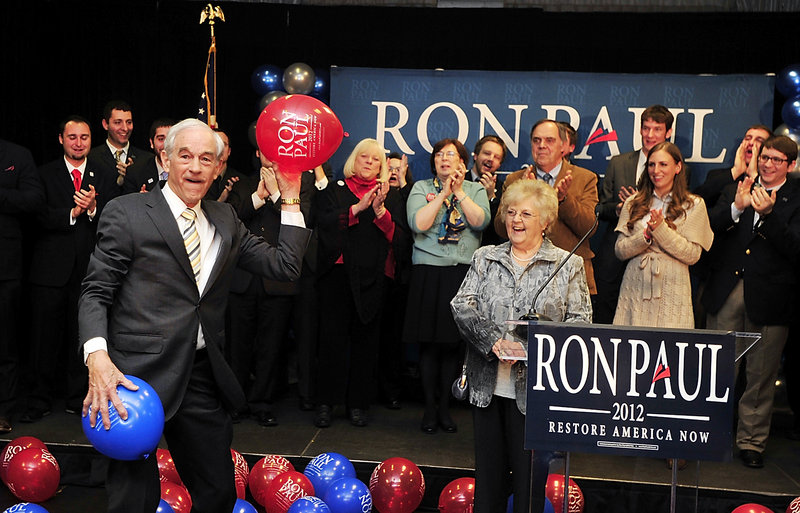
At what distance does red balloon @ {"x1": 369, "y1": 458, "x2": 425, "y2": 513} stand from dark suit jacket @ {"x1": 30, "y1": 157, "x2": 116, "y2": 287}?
2268 mm

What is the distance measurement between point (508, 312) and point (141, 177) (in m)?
2.91

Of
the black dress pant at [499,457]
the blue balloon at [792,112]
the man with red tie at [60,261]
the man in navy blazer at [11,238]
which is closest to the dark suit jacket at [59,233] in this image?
the man with red tie at [60,261]

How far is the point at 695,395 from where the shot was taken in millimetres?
2711

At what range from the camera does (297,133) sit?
3605 millimetres

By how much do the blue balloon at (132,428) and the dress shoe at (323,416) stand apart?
2611mm

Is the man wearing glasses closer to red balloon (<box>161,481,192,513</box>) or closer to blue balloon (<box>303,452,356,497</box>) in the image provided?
blue balloon (<box>303,452,356,497</box>)

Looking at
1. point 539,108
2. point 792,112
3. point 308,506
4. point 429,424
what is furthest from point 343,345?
point 792,112

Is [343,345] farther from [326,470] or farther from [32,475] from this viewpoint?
[32,475]

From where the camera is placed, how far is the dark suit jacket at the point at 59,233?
5.31 meters

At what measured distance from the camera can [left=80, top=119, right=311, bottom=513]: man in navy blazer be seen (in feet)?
9.11

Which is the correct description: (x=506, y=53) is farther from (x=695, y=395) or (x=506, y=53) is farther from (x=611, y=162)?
(x=695, y=395)

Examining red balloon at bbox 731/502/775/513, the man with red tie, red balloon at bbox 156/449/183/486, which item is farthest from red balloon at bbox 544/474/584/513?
the man with red tie

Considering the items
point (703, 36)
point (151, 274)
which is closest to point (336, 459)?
point (151, 274)

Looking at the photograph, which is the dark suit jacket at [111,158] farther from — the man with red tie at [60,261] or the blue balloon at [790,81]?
the blue balloon at [790,81]
